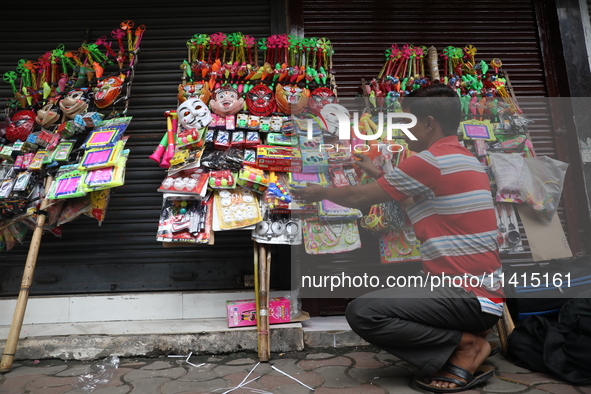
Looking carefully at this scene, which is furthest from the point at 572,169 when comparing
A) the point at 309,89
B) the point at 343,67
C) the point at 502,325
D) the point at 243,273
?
the point at 243,273

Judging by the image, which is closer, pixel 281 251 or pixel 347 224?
pixel 347 224

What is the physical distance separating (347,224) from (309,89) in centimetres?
123

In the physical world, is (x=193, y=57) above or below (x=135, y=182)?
above

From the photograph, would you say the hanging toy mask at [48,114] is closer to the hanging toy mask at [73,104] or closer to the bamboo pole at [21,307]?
the hanging toy mask at [73,104]

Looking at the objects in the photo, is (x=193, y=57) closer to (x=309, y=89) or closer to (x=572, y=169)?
(x=309, y=89)

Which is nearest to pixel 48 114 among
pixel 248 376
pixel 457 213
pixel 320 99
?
pixel 320 99

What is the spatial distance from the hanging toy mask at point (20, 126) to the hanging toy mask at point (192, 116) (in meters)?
1.28

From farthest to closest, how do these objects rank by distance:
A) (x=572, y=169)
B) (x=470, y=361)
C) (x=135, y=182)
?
1. (x=572, y=169)
2. (x=135, y=182)
3. (x=470, y=361)

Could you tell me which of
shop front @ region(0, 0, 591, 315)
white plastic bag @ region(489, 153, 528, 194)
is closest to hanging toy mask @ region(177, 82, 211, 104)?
shop front @ region(0, 0, 591, 315)

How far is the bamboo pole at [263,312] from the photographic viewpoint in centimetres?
273

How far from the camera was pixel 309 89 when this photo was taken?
3.53m

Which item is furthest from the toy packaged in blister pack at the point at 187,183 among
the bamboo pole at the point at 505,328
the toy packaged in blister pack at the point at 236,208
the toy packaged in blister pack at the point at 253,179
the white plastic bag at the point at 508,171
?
the white plastic bag at the point at 508,171

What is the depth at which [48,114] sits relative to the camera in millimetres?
3246

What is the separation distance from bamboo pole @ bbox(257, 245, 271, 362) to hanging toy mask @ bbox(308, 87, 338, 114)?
1.24 metres
